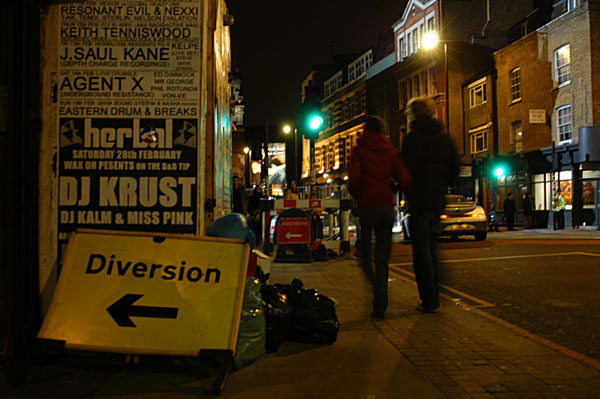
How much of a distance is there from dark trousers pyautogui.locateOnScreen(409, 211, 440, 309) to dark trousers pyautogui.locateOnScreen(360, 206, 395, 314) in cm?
29

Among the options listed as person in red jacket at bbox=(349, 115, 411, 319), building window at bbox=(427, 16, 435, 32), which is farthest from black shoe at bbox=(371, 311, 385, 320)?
building window at bbox=(427, 16, 435, 32)

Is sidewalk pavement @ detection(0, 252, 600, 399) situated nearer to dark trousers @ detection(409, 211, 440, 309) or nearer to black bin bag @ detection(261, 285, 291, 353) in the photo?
black bin bag @ detection(261, 285, 291, 353)

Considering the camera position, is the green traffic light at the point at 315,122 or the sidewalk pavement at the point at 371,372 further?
the green traffic light at the point at 315,122

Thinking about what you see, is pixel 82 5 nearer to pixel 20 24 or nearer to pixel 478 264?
pixel 20 24

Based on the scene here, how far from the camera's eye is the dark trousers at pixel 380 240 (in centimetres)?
512

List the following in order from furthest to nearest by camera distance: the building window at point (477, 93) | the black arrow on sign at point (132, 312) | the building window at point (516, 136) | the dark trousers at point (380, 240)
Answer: the building window at point (477, 93) → the building window at point (516, 136) → the dark trousers at point (380, 240) → the black arrow on sign at point (132, 312)

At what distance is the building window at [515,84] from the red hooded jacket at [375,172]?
2568 cm

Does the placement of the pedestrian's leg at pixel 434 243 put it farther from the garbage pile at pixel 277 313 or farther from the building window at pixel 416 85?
the building window at pixel 416 85

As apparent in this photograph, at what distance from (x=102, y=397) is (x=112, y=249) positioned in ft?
2.92

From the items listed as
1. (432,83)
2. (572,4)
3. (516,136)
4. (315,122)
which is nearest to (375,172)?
(315,122)

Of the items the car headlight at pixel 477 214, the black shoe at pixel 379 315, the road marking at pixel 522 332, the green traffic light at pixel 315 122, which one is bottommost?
the road marking at pixel 522 332

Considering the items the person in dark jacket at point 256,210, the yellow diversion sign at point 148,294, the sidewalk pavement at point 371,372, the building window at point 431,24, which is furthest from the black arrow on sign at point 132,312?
the building window at point 431,24

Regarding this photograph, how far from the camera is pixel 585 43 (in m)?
23.9

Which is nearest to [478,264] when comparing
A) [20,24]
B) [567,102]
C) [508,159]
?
[20,24]
